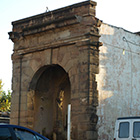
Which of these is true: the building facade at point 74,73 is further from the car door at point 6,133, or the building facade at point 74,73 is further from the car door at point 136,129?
the car door at point 6,133

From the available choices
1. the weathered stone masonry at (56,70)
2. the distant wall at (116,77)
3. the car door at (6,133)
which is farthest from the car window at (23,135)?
the distant wall at (116,77)

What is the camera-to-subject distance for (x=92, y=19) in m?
17.5

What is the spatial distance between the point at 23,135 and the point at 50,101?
11.3 meters

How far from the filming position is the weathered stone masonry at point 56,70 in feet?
56.2

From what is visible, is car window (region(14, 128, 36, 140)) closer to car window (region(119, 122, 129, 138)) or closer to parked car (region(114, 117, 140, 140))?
parked car (region(114, 117, 140, 140))

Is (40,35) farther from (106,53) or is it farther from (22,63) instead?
(106,53)

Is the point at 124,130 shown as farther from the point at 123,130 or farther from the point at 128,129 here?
the point at 128,129

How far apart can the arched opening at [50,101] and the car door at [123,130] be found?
6.15 metres

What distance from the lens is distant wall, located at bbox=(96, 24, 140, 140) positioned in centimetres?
1753

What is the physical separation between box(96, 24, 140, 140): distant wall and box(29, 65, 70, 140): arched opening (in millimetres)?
3074

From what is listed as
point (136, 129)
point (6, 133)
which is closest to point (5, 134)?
point (6, 133)

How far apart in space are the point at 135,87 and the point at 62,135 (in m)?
4.59

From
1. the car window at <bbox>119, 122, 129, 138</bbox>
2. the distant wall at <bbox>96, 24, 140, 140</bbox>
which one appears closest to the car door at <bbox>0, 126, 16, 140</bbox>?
the car window at <bbox>119, 122, 129, 138</bbox>

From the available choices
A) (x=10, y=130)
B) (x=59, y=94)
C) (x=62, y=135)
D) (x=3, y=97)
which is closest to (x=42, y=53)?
(x=59, y=94)
